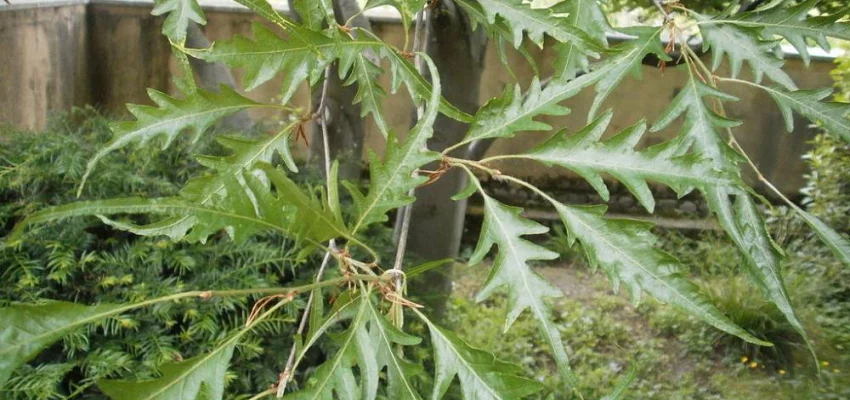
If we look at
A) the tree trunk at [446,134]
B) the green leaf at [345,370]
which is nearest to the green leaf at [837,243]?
the green leaf at [345,370]

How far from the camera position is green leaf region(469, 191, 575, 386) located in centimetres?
75

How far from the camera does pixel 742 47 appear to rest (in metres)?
0.96

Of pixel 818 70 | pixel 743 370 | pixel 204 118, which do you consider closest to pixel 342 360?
pixel 204 118

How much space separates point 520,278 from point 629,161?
17 cm

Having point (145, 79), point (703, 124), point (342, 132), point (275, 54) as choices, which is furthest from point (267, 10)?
point (145, 79)

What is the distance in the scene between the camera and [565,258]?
4684 mm

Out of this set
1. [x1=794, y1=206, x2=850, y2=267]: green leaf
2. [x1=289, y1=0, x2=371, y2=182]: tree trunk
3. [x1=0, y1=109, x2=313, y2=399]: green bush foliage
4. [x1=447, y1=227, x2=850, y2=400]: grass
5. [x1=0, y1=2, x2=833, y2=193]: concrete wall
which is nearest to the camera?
[x1=794, y1=206, x2=850, y2=267]: green leaf

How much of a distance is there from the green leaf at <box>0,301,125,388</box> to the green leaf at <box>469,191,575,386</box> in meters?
0.37

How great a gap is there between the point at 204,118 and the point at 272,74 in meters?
0.18

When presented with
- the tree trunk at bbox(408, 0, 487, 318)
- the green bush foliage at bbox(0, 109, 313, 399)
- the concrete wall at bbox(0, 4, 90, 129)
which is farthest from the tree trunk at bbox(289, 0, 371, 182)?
the concrete wall at bbox(0, 4, 90, 129)

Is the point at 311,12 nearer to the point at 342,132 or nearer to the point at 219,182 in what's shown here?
the point at 219,182

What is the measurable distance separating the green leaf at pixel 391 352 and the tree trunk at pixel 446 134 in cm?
132

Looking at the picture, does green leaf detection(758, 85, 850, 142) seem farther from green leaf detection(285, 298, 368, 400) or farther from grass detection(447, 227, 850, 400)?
grass detection(447, 227, 850, 400)

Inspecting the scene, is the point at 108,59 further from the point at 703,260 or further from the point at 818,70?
the point at 818,70
